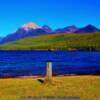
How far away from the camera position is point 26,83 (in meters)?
32.3

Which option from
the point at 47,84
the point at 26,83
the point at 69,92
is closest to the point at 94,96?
the point at 69,92

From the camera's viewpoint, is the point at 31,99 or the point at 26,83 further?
the point at 26,83

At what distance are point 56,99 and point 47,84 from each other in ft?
44.9

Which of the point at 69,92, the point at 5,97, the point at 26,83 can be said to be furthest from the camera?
the point at 26,83

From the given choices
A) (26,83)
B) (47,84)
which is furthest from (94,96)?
(26,83)

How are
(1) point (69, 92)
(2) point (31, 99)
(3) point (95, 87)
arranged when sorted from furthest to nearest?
(3) point (95, 87), (1) point (69, 92), (2) point (31, 99)

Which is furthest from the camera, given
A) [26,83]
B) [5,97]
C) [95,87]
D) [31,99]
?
[26,83]

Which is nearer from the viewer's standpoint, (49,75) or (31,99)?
(31,99)

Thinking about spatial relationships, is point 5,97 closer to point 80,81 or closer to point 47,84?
point 47,84

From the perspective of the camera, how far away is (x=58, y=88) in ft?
95.2

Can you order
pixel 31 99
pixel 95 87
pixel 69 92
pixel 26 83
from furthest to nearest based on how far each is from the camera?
pixel 26 83, pixel 95 87, pixel 69 92, pixel 31 99

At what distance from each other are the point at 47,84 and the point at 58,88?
74.1 inches

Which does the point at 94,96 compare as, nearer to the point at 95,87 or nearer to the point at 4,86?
the point at 95,87

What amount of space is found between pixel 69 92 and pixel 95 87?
10.9 feet
